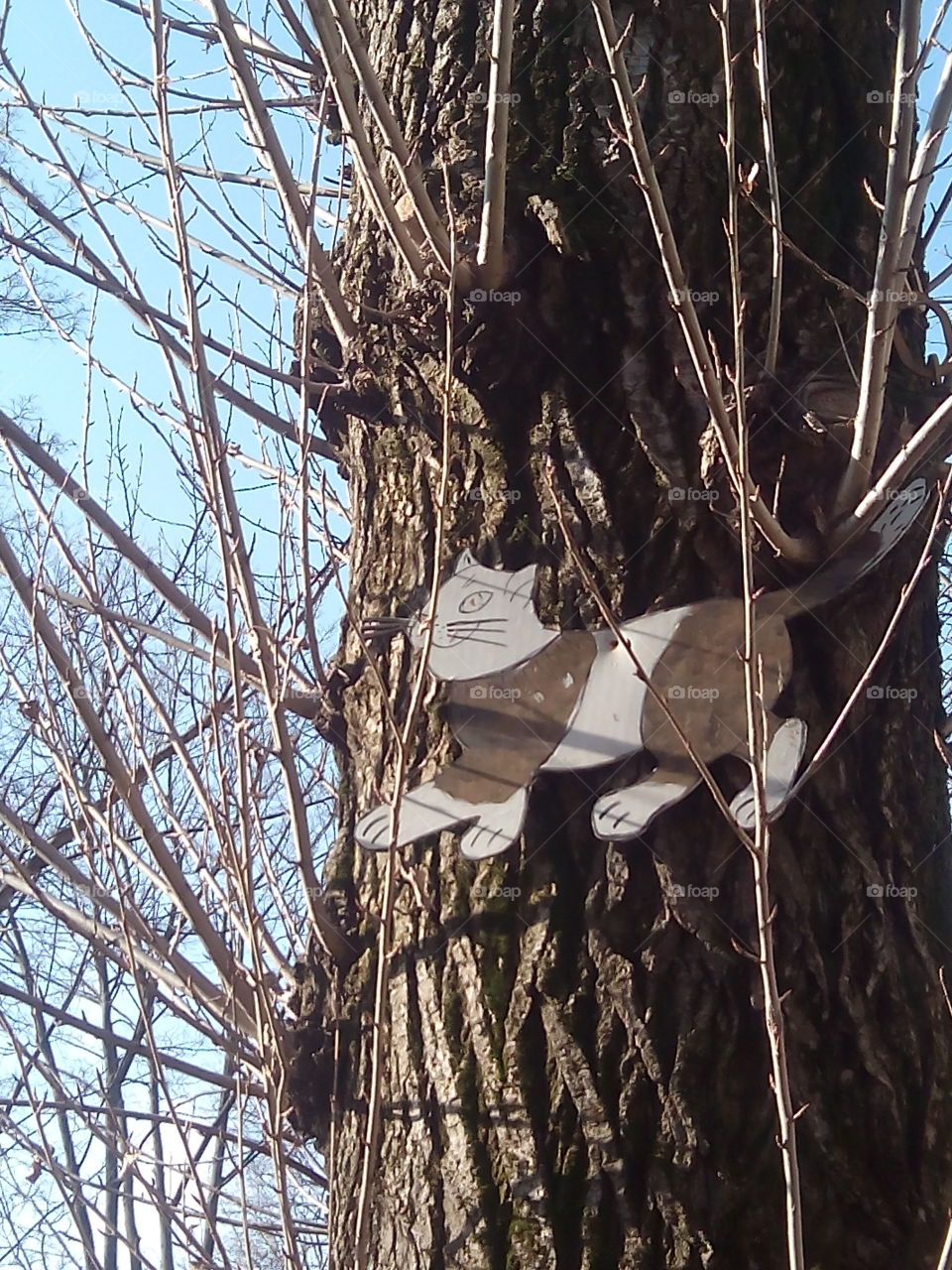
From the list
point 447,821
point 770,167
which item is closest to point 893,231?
point 770,167

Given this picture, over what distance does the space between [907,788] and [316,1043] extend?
2.46 feet

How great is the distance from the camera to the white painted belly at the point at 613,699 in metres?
1.30

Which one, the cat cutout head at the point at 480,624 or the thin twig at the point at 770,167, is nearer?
the thin twig at the point at 770,167

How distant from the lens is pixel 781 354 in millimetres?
1410

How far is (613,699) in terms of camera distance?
1.32 meters

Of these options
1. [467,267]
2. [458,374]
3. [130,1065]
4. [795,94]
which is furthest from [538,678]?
[130,1065]

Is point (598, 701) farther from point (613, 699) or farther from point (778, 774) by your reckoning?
point (778, 774)

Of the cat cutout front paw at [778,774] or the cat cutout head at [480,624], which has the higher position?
the cat cutout head at [480,624]

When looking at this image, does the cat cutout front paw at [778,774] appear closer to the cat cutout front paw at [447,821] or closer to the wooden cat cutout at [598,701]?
the wooden cat cutout at [598,701]

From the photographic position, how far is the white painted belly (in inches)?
51.1

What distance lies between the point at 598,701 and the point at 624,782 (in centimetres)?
11

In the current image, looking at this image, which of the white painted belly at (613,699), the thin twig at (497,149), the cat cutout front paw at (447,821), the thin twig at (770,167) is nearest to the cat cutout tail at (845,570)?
the white painted belly at (613,699)

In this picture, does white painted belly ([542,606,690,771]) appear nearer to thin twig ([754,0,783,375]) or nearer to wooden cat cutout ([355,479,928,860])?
wooden cat cutout ([355,479,928,860])

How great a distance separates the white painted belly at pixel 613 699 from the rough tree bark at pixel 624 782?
29 mm
